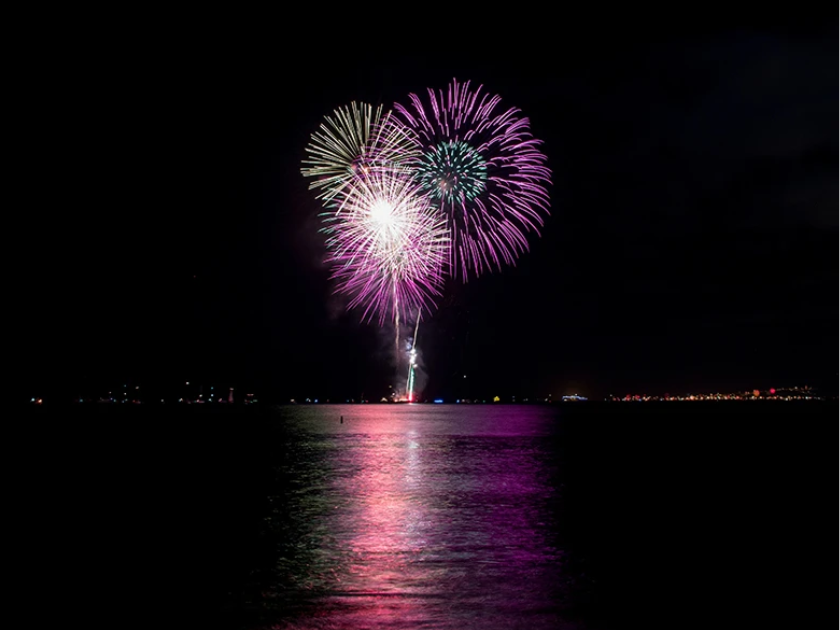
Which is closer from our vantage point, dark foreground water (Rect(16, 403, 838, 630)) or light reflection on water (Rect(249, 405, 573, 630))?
light reflection on water (Rect(249, 405, 573, 630))

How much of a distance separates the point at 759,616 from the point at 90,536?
9340mm

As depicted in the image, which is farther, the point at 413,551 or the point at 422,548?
the point at 422,548

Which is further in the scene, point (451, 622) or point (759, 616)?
point (759, 616)

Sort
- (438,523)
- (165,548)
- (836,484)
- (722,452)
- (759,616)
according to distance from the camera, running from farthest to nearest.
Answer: (722,452)
(836,484)
(438,523)
(165,548)
(759,616)

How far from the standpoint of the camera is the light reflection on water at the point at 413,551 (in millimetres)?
6469

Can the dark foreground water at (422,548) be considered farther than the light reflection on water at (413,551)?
Yes

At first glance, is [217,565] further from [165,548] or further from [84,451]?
[84,451]

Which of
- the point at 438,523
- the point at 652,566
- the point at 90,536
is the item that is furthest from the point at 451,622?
the point at 90,536

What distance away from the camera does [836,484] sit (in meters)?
18.2

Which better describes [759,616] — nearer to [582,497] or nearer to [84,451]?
[582,497]

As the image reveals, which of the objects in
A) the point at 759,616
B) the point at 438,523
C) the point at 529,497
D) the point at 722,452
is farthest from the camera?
the point at 722,452

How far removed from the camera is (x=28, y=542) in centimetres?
995

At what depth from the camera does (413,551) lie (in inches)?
359

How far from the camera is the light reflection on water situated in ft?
21.2
